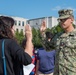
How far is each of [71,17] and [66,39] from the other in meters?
0.41

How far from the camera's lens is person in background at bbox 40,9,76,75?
4500 mm

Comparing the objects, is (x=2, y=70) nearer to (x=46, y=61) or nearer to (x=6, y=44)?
(x=6, y=44)

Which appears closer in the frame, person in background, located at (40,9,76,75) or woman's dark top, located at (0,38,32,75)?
woman's dark top, located at (0,38,32,75)

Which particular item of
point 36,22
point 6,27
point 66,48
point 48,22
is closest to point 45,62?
point 66,48

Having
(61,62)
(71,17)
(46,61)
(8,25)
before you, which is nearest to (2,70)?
(8,25)

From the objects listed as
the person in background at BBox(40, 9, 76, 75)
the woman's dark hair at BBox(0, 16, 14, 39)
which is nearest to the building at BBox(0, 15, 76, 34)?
the person in background at BBox(40, 9, 76, 75)

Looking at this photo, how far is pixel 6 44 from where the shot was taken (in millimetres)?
3400

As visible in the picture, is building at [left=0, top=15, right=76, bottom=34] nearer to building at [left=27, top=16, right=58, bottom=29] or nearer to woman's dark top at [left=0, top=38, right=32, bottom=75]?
building at [left=27, top=16, right=58, bottom=29]

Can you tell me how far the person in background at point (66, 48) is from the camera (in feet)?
14.8

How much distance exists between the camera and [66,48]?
456 centimetres

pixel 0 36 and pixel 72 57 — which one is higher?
pixel 0 36

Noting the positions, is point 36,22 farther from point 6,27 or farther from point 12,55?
point 12,55

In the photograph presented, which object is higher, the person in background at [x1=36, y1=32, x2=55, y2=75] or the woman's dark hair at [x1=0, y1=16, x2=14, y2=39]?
the woman's dark hair at [x1=0, y1=16, x2=14, y2=39]

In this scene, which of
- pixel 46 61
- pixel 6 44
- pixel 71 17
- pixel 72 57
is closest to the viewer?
pixel 6 44
